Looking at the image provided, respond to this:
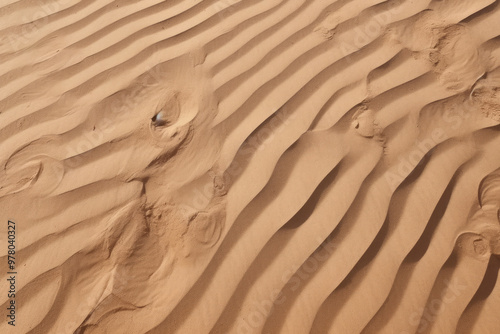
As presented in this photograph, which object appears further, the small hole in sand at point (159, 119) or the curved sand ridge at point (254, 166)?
the small hole in sand at point (159, 119)

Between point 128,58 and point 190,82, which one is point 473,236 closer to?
point 190,82

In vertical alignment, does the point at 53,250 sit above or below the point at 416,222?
below

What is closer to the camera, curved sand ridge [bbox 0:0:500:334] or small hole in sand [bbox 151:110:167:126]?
curved sand ridge [bbox 0:0:500:334]

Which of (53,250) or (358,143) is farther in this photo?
(358,143)

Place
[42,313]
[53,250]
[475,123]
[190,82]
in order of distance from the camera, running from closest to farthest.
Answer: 1. [42,313]
2. [53,250]
3. [475,123]
4. [190,82]

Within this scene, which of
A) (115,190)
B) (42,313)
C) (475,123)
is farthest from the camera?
(475,123)

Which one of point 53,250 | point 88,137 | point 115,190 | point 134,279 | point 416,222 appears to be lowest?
point 53,250

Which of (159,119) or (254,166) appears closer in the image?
(254,166)

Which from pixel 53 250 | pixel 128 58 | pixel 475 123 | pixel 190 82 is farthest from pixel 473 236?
pixel 128 58
